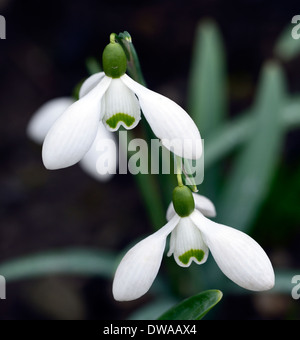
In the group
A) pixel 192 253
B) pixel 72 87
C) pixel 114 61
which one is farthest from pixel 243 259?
pixel 72 87

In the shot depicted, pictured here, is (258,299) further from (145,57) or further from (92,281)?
(145,57)

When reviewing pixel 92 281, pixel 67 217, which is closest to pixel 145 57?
pixel 67 217

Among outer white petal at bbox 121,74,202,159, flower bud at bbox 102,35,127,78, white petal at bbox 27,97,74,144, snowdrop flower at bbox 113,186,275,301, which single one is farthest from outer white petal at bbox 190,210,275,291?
white petal at bbox 27,97,74,144

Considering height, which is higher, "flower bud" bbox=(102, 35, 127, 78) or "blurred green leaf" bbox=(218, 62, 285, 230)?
"blurred green leaf" bbox=(218, 62, 285, 230)

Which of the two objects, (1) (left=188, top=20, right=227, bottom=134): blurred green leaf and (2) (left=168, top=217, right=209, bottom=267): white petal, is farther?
(1) (left=188, top=20, right=227, bottom=134): blurred green leaf

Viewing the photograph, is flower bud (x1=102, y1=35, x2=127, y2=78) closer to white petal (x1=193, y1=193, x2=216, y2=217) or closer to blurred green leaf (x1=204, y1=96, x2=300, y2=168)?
white petal (x1=193, y1=193, x2=216, y2=217)

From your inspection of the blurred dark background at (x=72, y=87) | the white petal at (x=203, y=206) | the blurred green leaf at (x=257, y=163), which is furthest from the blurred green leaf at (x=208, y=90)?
the white petal at (x=203, y=206)

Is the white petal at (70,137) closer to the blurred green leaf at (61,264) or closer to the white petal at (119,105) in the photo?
the white petal at (119,105)
